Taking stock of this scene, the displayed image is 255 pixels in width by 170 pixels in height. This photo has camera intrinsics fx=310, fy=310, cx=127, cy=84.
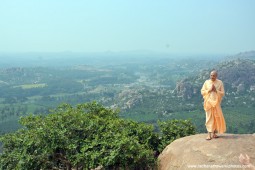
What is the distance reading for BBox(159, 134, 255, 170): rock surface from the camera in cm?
1377

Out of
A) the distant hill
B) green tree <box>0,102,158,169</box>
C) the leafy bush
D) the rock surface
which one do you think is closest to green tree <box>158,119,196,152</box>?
the leafy bush

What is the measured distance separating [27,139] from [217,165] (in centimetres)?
1022

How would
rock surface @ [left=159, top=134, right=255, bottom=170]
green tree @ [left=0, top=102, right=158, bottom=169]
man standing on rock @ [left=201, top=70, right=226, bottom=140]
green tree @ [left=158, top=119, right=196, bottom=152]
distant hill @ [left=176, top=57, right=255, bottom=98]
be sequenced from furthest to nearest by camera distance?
distant hill @ [left=176, top=57, right=255, bottom=98]
green tree @ [left=158, top=119, right=196, bottom=152]
green tree @ [left=0, top=102, right=158, bottom=169]
man standing on rock @ [left=201, top=70, right=226, bottom=140]
rock surface @ [left=159, top=134, right=255, bottom=170]

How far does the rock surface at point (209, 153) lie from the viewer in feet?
45.2

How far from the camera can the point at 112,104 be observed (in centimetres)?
14238

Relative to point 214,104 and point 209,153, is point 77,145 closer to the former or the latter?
point 209,153

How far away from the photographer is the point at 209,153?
1436 centimetres

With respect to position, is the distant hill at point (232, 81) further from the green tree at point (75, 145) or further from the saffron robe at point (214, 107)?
the saffron robe at point (214, 107)

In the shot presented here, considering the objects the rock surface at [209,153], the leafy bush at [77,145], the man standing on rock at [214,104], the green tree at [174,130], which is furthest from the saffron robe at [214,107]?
the green tree at [174,130]

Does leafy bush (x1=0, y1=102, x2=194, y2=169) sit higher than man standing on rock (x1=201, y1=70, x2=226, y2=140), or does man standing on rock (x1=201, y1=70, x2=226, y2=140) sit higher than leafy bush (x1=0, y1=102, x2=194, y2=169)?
man standing on rock (x1=201, y1=70, x2=226, y2=140)

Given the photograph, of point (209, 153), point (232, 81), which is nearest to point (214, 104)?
point (209, 153)

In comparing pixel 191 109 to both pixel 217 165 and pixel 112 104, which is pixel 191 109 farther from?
pixel 217 165

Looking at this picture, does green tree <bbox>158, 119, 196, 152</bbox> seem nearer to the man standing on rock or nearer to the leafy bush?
the leafy bush

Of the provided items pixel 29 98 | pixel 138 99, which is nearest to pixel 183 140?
pixel 138 99
